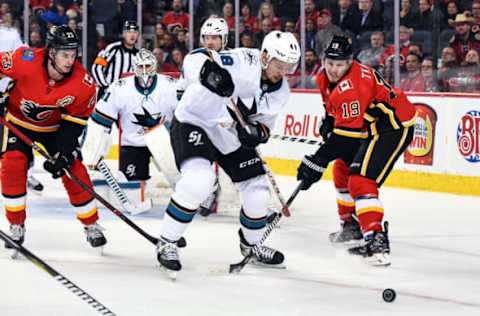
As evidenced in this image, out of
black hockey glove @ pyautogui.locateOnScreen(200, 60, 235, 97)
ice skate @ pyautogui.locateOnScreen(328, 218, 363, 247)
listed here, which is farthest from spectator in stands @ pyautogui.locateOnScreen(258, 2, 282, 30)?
black hockey glove @ pyautogui.locateOnScreen(200, 60, 235, 97)

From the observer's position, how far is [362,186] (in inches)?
169

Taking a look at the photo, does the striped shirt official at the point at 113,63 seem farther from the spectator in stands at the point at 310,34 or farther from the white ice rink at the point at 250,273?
the white ice rink at the point at 250,273

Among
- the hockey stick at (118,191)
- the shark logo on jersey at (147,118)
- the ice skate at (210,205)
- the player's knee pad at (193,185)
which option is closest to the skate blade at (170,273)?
the player's knee pad at (193,185)

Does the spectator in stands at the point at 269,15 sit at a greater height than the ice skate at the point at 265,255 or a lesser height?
greater

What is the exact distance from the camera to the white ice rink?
136 inches

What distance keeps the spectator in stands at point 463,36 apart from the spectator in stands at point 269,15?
72.9 inches

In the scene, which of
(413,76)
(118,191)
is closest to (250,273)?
(118,191)

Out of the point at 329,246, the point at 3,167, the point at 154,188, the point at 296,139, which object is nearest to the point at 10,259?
the point at 3,167

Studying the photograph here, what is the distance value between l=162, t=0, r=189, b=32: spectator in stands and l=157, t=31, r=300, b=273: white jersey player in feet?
17.1

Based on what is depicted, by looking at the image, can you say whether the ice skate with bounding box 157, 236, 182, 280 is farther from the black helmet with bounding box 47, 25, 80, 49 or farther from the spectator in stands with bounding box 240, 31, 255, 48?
the spectator in stands with bounding box 240, 31, 255, 48

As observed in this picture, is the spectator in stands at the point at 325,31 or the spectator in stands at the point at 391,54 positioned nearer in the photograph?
the spectator in stands at the point at 391,54

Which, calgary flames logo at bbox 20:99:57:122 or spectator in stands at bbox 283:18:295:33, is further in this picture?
spectator in stands at bbox 283:18:295:33

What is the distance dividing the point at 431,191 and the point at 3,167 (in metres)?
3.51

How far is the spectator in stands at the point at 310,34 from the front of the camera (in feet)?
26.3
